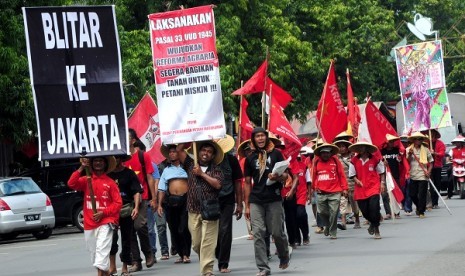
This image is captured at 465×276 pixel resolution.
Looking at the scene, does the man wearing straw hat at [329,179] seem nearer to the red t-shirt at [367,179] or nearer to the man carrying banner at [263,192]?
the red t-shirt at [367,179]

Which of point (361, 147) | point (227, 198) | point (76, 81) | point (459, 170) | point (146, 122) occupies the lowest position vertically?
point (459, 170)

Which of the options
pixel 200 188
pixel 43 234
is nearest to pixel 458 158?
pixel 43 234

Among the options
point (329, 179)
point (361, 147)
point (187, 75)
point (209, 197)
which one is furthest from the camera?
point (361, 147)

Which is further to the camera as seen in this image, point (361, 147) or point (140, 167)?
point (361, 147)

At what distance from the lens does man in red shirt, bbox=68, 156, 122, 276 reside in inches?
486

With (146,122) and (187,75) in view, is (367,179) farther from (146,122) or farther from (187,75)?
(187,75)

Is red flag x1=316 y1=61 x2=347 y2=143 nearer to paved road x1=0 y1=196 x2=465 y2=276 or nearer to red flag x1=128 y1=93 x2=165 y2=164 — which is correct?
paved road x1=0 y1=196 x2=465 y2=276

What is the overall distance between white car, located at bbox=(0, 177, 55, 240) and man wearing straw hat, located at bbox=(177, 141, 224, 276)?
1121cm

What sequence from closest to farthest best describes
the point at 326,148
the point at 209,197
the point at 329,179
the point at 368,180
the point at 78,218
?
the point at 209,197, the point at 326,148, the point at 329,179, the point at 368,180, the point at 78,218

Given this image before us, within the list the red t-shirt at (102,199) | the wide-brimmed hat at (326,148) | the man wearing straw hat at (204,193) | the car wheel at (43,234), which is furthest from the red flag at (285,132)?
the car wheel at (43,234)

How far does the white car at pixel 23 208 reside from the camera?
24672 millimetres

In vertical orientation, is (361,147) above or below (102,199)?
above

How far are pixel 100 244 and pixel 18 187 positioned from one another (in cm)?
1346

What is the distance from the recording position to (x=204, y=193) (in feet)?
45.3
